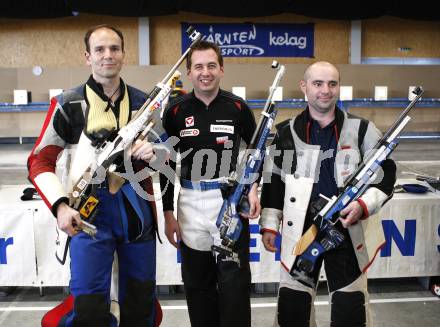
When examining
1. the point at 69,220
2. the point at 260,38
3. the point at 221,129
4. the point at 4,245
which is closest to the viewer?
the point at 69,220

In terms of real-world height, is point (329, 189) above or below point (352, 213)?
above

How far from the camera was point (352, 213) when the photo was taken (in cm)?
232

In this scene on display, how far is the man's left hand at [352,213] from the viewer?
232 centimetres

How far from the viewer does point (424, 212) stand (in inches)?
147

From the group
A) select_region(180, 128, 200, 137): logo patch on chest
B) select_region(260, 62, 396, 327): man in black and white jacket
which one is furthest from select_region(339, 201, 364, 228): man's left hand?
select_region(180, 128, 200, 137): logo patch on chest

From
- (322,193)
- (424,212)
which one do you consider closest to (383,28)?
(424,212)

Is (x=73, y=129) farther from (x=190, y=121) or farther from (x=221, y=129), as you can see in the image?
(x=221, y=129)

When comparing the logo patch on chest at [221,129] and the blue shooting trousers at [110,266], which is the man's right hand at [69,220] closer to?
the blue shooting trousers at [110,266]

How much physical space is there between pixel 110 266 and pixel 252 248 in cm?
160

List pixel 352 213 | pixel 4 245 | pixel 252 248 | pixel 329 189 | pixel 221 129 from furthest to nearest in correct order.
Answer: pixel 252 248
pixel 4 245
pixel 221 129
pixel 329 189
pixel 352 213

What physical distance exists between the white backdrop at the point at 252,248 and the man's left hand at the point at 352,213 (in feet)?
4.54

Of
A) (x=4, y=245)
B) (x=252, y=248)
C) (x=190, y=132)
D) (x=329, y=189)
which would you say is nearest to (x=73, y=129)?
(x=190, y=132)

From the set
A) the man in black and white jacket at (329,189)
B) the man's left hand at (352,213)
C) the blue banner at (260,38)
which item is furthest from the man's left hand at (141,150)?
the blue banner at (260,38)

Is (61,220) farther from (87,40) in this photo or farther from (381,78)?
(381,78)
